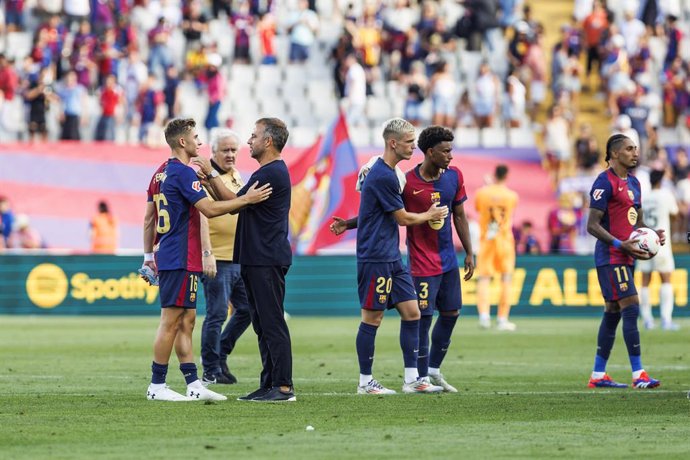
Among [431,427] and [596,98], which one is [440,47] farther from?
[431,427]

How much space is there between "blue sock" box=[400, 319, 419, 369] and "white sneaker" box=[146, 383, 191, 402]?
6.88 feet

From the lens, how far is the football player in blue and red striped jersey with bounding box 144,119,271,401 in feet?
41.0

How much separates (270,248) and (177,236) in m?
0.76

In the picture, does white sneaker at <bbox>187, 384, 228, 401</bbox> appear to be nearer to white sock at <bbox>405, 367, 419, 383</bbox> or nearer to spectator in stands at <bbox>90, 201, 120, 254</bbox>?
white sock at <bbox>405, 367, 419, 383</bbox>

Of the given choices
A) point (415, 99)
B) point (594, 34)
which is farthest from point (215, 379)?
point (594, 34)

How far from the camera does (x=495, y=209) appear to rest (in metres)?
24.2

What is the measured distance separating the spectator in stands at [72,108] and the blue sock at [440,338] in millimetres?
21013

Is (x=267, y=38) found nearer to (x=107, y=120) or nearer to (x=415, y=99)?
(x=415, y=99)

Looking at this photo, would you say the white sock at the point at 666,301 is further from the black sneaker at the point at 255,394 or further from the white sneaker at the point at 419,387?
the black sneaker at the point at 255,394

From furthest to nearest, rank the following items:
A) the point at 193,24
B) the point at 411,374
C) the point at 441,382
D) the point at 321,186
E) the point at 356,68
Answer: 1. the point at 193,24
2. the point at 356,68
3. the point at 321,186
4. the point at 441,382
5. the point at 411,374

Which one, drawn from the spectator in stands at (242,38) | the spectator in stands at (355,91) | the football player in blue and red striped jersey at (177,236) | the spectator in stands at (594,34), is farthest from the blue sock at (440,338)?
the spectator in stands at (594,34)

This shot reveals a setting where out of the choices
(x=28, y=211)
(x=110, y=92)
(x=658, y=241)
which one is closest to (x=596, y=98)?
(x=110, y=92)

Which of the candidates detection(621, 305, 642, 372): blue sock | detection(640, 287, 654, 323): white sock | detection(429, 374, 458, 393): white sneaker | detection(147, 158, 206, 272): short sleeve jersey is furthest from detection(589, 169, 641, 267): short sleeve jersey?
detection(640, 287, 654, 323): white sock

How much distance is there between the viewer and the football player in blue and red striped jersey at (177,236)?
12.5m
